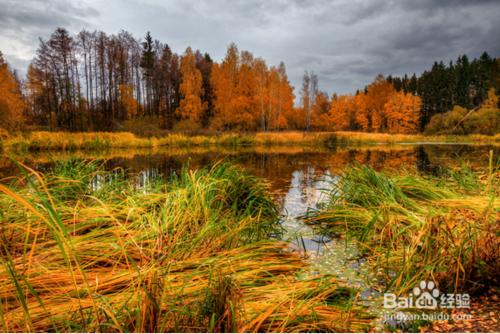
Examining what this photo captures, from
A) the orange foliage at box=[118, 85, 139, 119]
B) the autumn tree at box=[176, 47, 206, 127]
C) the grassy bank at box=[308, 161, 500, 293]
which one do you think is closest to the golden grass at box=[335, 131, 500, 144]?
the autumn tree at box=[176, 47, 206, 127]

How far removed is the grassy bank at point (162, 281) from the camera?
5.51 ft

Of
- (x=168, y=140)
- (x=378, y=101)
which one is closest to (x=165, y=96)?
(x=168, y=140)

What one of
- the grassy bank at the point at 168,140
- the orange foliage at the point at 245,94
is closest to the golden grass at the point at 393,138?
the grassy bank at the point at 168,140

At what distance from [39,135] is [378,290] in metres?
21.3

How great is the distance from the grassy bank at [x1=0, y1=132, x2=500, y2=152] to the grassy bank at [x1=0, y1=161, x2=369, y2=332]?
17209 mm

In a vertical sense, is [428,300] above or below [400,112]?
below

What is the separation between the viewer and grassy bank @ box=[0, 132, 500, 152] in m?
17.6

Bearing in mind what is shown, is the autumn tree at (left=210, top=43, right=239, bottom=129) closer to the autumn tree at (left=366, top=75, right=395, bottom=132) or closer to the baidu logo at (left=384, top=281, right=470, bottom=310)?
the autumn tree at (left=366, top=75, right=395, bottom=132)

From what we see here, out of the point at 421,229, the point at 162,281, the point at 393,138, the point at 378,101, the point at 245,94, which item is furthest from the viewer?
the point at 378,101

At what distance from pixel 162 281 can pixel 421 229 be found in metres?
2.20

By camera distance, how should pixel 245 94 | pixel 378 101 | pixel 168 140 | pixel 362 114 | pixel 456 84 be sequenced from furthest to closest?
pixel 456 84, pixel 362 114, pixel 378 101, pixel 245 94, pixel 168 140

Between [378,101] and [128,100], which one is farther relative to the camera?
[378,101]

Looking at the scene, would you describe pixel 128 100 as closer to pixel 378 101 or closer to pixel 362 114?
pixel 362 114

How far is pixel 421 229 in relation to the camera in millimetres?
2535
